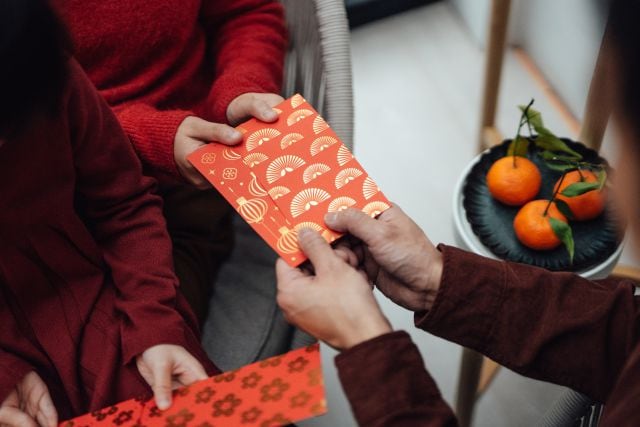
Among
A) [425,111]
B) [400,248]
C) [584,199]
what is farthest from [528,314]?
[425,111]

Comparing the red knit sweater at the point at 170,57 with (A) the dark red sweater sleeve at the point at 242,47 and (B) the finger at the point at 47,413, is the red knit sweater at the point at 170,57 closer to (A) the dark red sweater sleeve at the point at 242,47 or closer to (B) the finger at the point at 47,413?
(A) the dark red sweater sleeve at the point at 242,47

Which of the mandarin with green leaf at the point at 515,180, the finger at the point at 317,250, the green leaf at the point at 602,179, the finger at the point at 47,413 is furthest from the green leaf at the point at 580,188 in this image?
the finger at the point at 47,413

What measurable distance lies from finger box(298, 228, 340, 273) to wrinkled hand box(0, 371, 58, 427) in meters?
0.37

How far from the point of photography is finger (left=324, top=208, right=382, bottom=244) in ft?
2.46

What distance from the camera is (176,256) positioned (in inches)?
38.0

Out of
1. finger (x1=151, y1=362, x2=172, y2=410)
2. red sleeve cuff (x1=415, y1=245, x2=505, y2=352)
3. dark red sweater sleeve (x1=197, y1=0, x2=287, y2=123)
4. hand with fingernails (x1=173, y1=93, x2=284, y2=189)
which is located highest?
dark red sweater sleeve (x1=197, y1=0, x2=287, y2=123)

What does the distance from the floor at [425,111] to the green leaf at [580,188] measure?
1.81 feet

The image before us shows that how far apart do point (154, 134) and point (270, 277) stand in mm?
294

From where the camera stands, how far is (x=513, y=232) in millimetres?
1129

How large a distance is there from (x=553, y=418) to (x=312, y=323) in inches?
14.8

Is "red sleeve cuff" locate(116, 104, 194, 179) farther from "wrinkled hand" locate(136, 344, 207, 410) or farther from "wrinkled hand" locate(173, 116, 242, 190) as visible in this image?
"wrinkled hand" locate(136, 344, 207, 410)

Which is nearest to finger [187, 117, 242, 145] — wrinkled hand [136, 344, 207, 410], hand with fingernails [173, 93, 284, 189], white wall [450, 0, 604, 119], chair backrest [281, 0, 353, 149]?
hand with fingernails [173, 93, 284, 189]

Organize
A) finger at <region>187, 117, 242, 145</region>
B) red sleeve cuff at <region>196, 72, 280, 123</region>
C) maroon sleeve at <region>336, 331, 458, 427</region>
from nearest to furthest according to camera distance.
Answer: maroon sleeve at <region>336, 331, 458, 427</region>
finger at <region>187, 117, 242, 145</region>
red sleeve cuff at <region>196, 72, 280, 123</region>

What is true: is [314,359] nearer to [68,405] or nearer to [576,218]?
[68,405]
